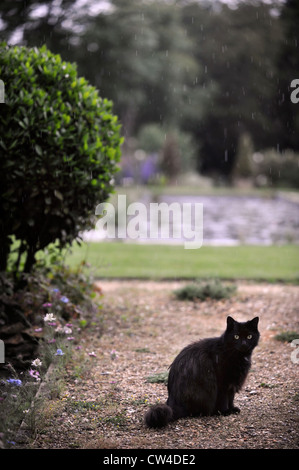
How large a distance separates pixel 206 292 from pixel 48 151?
2.86 meters

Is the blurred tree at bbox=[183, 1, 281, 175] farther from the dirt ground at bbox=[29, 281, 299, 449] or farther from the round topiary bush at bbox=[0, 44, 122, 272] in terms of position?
the round topiary bush at bbox=[0, 44, 122, 272]

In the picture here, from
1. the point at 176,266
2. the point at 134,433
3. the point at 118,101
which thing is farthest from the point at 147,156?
the point at 134,433

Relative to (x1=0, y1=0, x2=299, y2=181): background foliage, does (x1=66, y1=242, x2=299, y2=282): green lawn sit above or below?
below

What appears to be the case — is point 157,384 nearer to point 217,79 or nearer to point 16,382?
point 16,382

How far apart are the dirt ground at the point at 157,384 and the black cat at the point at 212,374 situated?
89 millimetres

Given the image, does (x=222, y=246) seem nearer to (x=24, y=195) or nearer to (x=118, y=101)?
(x=24, y=195)

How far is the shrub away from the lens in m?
6.47

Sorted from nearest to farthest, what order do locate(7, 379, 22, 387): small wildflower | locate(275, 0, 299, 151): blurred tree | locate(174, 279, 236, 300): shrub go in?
locate(7, 379, 22, 387): small wildflower → locate(174, 279, 236, 300): shrub → locate(275, 0, 299, 151): blurred tree

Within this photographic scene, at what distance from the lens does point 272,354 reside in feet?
15.0

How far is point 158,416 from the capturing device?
3.06 m

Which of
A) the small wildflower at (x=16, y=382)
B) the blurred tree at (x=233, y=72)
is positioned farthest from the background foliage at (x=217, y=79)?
the small wildflower at (x=16, y=382)

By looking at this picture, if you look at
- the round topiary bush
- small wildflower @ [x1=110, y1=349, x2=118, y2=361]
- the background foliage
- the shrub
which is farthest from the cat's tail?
the background foliage

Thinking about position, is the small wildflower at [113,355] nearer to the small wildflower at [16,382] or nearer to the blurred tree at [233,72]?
the small wildflower at [16,382]

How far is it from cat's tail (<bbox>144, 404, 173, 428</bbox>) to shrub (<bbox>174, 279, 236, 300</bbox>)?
3.43 metres
